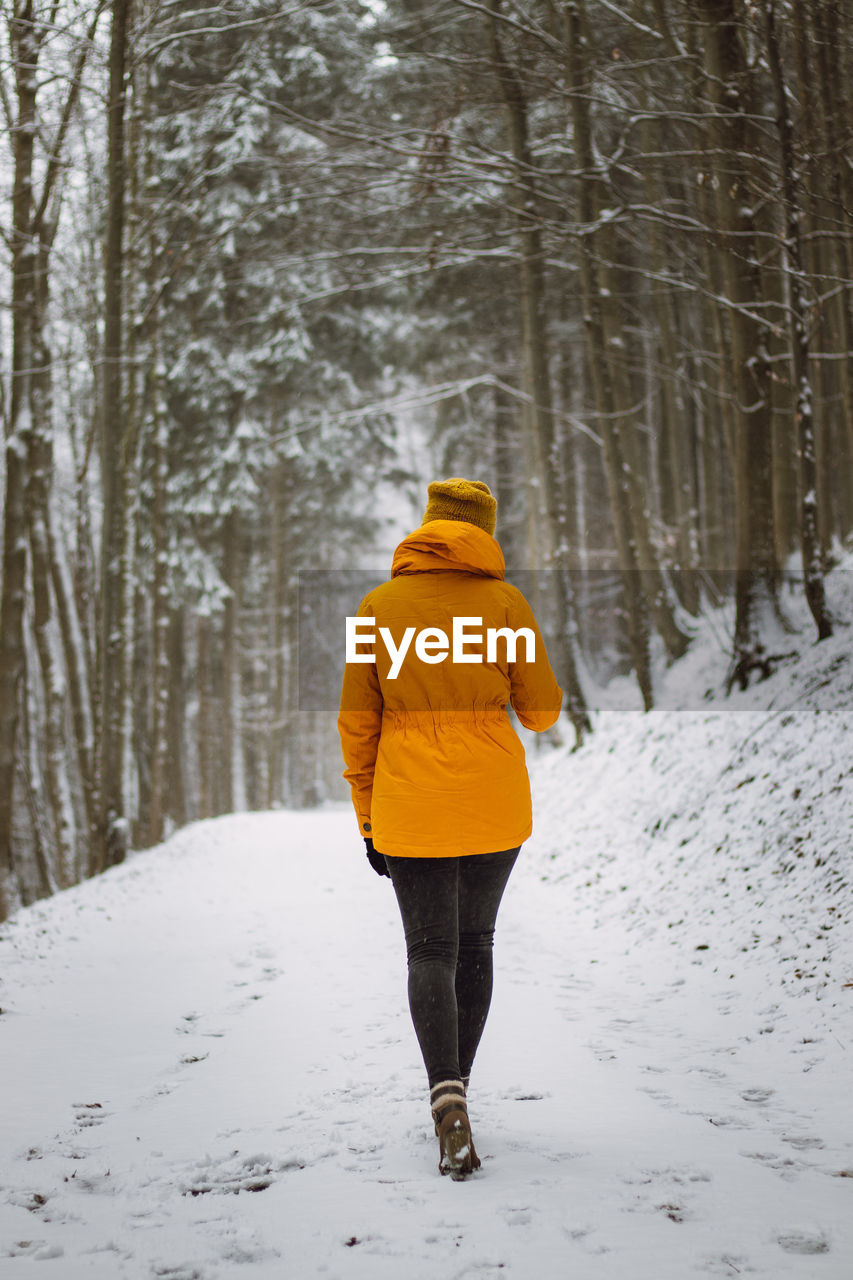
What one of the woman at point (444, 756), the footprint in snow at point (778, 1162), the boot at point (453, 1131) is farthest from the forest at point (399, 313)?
the boot at point (453, 1131)

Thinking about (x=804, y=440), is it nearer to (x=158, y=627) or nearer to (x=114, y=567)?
(x=114, y=567)

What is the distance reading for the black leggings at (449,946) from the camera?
298 centimetres

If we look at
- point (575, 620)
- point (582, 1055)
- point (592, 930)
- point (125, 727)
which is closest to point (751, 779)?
point (592, 930)

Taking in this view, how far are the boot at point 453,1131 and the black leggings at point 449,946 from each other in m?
0.04

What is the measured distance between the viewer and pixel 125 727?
1169 cm

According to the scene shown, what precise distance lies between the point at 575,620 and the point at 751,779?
5.75 meters

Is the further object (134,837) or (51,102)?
(134,837)

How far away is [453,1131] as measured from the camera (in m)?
2.81

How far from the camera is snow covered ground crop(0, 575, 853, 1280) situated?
2490 mm

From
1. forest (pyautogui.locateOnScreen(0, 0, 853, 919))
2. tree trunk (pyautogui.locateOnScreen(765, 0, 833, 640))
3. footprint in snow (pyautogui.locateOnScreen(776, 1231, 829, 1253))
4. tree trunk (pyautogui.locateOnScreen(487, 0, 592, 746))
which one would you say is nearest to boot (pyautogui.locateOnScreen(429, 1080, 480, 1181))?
footprint in snow (pyautogui.locateOnScreen(776, 1231, 829, 1253))

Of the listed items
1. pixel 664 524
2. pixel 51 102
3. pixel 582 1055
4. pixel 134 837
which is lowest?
pixel 134 837

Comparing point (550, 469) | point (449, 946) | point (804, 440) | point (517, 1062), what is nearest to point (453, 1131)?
point (449, 946)

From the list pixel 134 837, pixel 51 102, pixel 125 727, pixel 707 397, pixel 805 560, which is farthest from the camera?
pixel 707 397

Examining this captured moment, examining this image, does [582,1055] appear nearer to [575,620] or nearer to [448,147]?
[448,147]
